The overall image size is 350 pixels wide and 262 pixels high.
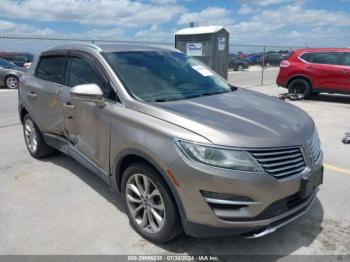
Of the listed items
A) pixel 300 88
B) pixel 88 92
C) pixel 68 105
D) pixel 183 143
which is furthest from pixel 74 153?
pixel 300 88

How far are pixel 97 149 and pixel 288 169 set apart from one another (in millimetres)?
1905

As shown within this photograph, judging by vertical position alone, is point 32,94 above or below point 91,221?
above

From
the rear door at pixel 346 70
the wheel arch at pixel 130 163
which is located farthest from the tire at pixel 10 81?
the wheel arch at pixel 130 163

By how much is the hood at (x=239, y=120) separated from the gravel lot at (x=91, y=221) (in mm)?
941

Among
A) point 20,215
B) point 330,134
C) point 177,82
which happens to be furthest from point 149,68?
point 330,134

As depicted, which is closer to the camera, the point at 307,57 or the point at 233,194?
the point at 233,194

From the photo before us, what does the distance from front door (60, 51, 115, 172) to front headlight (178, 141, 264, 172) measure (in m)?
1.15

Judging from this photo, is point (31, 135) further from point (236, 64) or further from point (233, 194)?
point (236, 64)

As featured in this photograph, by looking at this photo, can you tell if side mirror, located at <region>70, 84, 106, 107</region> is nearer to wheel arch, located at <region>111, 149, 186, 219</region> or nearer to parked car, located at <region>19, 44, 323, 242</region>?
parked car, located at <region>19, 44, 323, 242</region>

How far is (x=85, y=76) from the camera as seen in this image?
A: 3883 millimetres

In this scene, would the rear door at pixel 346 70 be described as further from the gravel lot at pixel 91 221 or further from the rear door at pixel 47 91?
the rear door at pixel 47 91

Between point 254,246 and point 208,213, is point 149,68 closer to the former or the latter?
point 208,213

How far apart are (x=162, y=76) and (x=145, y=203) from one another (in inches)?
53.9

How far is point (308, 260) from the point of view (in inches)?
111
